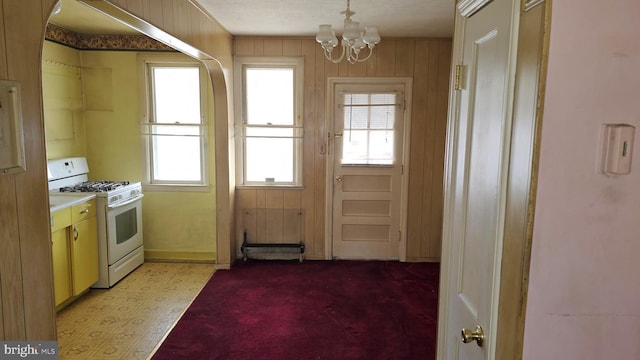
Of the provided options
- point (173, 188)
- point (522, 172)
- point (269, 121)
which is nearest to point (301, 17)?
point (269, 121)

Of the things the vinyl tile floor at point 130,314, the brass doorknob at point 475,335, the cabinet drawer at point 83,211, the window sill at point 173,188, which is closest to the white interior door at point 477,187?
the brass doorknob at point 475,335

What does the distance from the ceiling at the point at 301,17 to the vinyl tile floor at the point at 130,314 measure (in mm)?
2454

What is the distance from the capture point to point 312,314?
3549 mm

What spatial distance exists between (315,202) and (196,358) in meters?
2.37

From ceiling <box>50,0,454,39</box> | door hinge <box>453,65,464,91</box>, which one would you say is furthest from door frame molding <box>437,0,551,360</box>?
ceiling <box>50,0,454,39</box>

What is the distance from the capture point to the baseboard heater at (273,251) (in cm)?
486

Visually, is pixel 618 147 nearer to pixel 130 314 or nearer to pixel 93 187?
pixel 130 314

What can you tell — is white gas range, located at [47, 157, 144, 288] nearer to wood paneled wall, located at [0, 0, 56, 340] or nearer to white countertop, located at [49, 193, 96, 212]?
white countertop, located at [49, 193, 96, 212]

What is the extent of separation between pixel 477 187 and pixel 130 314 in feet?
10.6

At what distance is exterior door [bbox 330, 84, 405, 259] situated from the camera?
15.4ft

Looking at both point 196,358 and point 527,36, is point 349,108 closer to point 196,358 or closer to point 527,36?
point 196,358

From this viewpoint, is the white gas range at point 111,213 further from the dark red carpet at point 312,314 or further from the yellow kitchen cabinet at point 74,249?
the dark red carpet at point 312,314

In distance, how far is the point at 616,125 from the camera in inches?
37.8

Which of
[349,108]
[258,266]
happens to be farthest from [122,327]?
[349,108]
